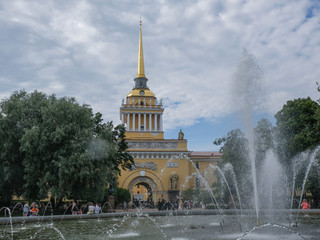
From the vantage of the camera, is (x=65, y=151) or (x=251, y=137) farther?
(x=65, y=151)

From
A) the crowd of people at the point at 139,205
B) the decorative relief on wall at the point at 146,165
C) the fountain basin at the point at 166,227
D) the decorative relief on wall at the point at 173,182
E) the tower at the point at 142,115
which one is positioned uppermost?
the tower at the point at 142,115

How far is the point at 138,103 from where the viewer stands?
49.9 m

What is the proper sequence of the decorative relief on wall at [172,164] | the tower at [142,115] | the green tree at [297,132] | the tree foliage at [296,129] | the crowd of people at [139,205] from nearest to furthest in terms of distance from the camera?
1. the crowd of people at [139,205]
2. the green tree at [297,132]
3. the tree foliage at [296,129]
4. the decorative relief on wall at [172,164]
5. the tower at [142,115]

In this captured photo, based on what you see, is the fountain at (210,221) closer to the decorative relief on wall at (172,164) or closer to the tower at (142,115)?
the decorative relief on wall at (172,164)

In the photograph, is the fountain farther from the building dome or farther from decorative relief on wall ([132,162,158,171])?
the building dome

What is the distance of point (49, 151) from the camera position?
2139cm

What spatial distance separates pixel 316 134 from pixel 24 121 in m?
20.8

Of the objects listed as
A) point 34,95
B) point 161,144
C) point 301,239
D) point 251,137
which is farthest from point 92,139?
point 161,144

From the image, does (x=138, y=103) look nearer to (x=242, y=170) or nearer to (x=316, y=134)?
(x=242, y=170)

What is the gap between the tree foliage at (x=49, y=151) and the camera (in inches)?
→ 804

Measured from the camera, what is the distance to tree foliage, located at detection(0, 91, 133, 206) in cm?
2042

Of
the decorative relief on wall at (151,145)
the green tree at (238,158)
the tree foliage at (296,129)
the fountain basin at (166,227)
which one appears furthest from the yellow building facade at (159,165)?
the fountain basin at (166,227)

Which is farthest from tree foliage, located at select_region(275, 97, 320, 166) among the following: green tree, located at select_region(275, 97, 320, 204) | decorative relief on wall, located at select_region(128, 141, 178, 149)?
decorative relief on wall, located at select_region(128, 141, 178, 149)

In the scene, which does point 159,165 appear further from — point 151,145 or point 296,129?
point 296,129
